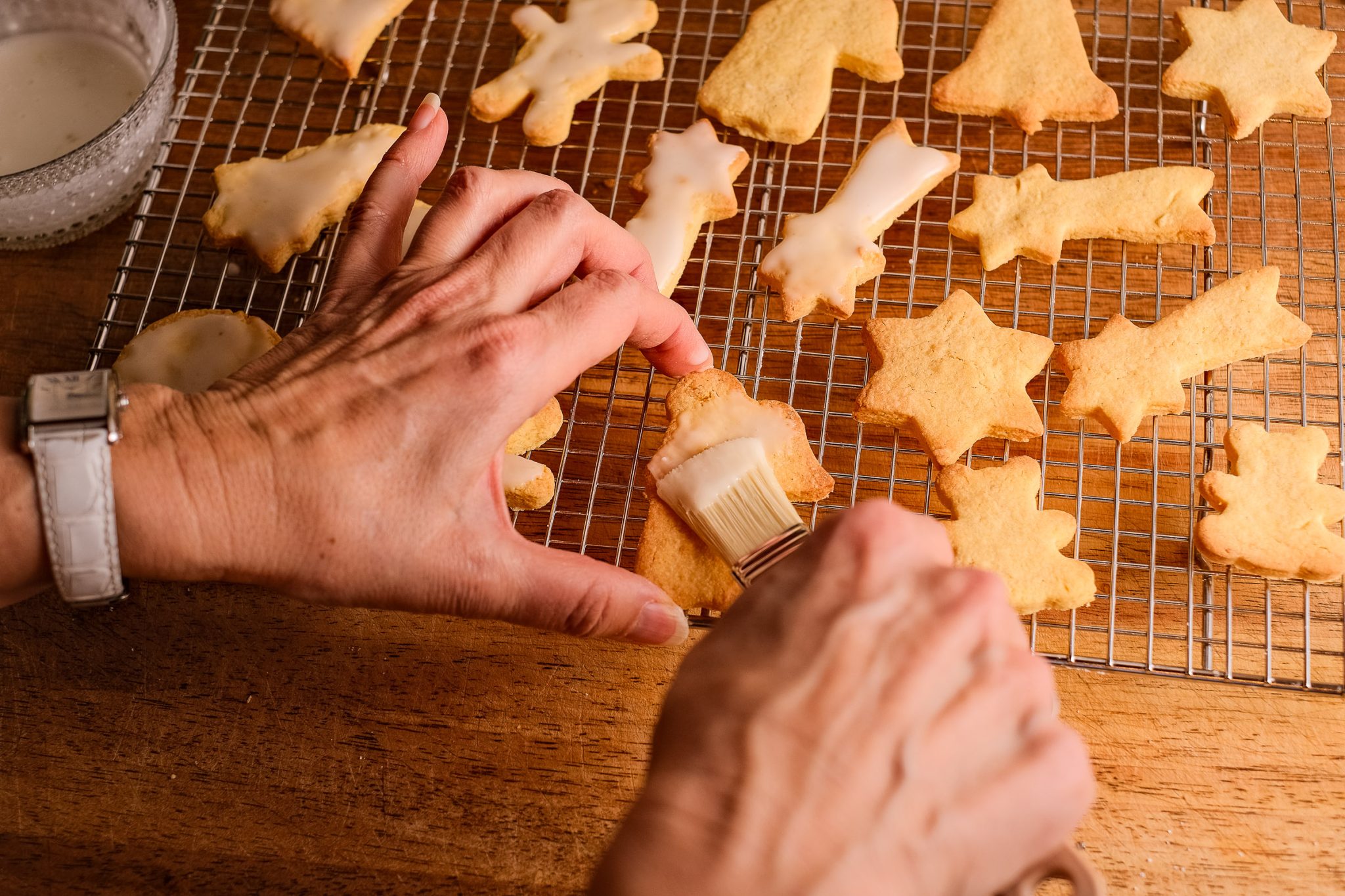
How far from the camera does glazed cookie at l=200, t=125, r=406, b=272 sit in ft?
4.83

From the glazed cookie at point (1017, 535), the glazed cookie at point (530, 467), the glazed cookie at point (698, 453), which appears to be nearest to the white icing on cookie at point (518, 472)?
the glazed cookie at point (530, 467)

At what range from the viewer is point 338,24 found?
5.34 feet

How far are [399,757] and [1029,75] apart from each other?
125 centimetres

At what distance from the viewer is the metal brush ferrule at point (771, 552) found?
110cm

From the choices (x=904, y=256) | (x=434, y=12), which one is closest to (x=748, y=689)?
(x=904, y=256)

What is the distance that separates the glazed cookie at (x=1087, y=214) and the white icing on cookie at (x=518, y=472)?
648mm

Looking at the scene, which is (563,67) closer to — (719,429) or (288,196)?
(288,196)

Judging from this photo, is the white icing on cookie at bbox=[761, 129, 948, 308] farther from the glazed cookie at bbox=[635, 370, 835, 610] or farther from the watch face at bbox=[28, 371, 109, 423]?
the watch face at bbox=[28, 371, 109, 423]

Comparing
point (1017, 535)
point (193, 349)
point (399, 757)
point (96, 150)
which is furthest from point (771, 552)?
point (96, 150)

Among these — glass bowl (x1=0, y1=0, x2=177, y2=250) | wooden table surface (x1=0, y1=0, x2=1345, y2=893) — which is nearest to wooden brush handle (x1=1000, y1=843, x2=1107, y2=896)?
wooden table surface (x1=0, y1=0, x2=1345, y2=893)

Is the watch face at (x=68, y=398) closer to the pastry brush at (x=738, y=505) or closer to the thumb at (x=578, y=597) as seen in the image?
the thumb at (x=578, y=597)

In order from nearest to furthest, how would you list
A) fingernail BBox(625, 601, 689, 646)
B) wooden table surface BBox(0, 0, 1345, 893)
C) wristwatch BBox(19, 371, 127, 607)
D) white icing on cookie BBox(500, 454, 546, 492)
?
wristwatch BBox(19, 371, 127, 607), fingernail BBox(625, 601, 689, 646), wooden table surface BBox(0, 0, 1345, 893), white icing on cookie BBox(500, 454, 546, 492)

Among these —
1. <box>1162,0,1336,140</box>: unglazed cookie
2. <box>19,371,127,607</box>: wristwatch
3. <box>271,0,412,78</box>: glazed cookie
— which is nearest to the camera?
<box>19,371,127,607</box>: wristwatch

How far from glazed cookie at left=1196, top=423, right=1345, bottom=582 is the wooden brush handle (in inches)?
21.5
